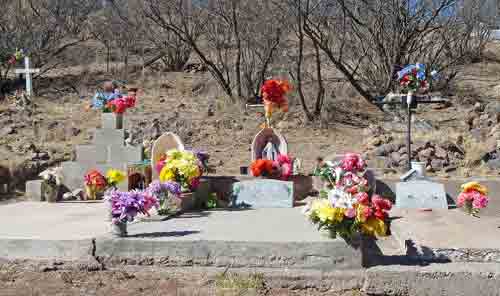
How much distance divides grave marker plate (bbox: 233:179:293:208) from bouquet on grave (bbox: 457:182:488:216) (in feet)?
8.39

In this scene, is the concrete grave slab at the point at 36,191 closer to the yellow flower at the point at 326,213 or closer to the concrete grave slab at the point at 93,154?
the concrete grave slab at the point at 93,154

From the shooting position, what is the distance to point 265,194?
32.1 ft

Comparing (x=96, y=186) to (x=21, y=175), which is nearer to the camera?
(x=96, y=186)

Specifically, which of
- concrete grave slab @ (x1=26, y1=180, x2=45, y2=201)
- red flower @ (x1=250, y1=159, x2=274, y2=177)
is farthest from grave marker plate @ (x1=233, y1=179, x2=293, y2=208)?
concrete grave slab @ (x1=26, y1=180, x2=45, y2=201)

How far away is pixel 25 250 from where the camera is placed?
6.67m

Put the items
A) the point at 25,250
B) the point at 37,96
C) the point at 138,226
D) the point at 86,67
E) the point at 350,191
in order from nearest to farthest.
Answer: the point at 350,191
the point at 25,250
the point at 138,226
the point at 37,96
the point at 86,67

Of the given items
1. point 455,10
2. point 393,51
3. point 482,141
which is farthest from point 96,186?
point 455,10

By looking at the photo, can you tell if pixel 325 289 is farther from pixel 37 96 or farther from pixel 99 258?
pixel 37 96

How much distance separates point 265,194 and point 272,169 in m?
0.71

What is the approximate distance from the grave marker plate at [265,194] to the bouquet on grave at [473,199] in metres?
2.56

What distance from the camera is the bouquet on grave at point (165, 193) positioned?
27.5 feet

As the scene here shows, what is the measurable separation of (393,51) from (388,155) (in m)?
5.08

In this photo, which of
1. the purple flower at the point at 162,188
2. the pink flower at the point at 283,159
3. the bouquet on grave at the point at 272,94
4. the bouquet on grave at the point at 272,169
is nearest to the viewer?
the purple flower at the point at 162,188

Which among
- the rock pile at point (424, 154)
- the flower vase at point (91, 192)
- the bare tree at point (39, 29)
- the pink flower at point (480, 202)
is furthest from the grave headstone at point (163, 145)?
the bare tree at point (39, 29)
